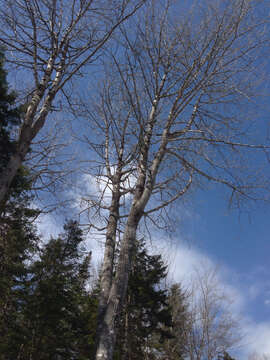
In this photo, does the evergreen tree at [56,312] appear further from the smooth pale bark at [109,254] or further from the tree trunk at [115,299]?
the tree trunk at [115,299]

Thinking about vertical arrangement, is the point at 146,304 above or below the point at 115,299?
above

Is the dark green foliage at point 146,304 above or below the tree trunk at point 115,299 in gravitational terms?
above

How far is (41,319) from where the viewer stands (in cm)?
1282

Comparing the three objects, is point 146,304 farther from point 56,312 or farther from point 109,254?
point 109,254

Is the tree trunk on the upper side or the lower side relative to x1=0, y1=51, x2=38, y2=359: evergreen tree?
lower

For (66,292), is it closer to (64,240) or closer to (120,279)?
(64,240)

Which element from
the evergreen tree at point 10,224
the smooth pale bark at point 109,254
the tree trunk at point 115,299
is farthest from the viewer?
the evergreen tree at point 10,224

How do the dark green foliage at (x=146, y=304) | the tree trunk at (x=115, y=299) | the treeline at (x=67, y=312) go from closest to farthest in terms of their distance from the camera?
the tree trunk at (x=115, y=299), the treeline at (x=67, y=312), the dark green foliage at (x=146, y=304)

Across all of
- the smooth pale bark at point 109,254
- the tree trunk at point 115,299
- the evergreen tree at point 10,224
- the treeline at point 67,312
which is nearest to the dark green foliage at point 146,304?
the treeline at point 67,312

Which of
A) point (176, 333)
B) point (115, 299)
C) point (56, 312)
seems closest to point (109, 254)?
point (115, 299)

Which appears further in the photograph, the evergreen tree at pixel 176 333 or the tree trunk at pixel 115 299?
the evergreen tree at pixel 176 333

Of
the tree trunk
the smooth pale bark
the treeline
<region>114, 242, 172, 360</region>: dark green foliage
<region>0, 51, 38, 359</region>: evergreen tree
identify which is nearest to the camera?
the tree trunk

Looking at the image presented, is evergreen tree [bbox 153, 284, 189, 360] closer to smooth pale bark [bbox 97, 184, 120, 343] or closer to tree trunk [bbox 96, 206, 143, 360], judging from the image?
smooth pale bark [bbox 97, 184, 120, 343]

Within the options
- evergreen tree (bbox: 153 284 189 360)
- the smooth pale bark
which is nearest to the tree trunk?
the smooth pale bark
